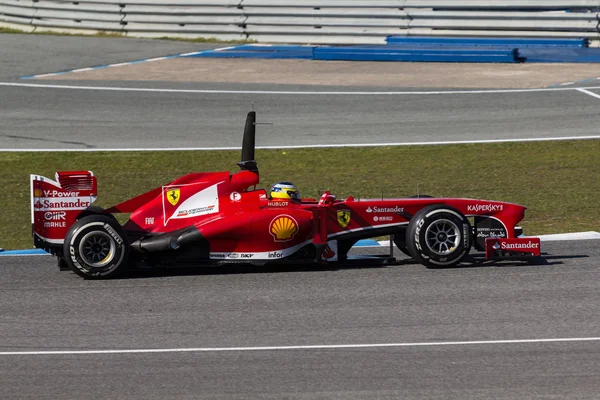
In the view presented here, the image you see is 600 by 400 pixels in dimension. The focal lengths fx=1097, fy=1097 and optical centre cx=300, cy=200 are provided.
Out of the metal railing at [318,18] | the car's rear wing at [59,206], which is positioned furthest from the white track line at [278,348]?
the metal railing at [318,18]

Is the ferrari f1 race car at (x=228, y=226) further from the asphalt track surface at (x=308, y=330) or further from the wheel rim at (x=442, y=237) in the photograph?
the asphalt track surface at (x=308, y=330)

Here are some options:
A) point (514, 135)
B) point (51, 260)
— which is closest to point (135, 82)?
point (514, 135)

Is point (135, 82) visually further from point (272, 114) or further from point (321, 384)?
point (321, 384)

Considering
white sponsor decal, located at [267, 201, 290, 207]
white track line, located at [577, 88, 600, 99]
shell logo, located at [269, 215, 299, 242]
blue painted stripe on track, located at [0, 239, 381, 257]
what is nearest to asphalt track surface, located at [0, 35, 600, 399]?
blue painted stripe on track, located at [0, 239, 381, 257]

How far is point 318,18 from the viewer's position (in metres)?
28.5

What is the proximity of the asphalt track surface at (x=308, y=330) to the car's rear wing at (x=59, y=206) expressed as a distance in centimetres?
41

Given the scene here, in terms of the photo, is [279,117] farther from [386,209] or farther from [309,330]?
[309,330]

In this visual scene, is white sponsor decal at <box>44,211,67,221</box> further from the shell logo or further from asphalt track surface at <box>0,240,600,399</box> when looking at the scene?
the shell logo

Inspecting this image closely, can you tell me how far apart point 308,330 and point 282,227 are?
2.17 meters

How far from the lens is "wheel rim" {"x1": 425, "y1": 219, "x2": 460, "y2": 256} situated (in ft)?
35.5

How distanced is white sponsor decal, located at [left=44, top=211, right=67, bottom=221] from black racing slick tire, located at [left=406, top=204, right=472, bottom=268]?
3.42 metres

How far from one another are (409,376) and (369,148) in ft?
36.1

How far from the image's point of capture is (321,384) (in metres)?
7.33

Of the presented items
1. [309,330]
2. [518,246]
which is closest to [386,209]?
[518,246]
